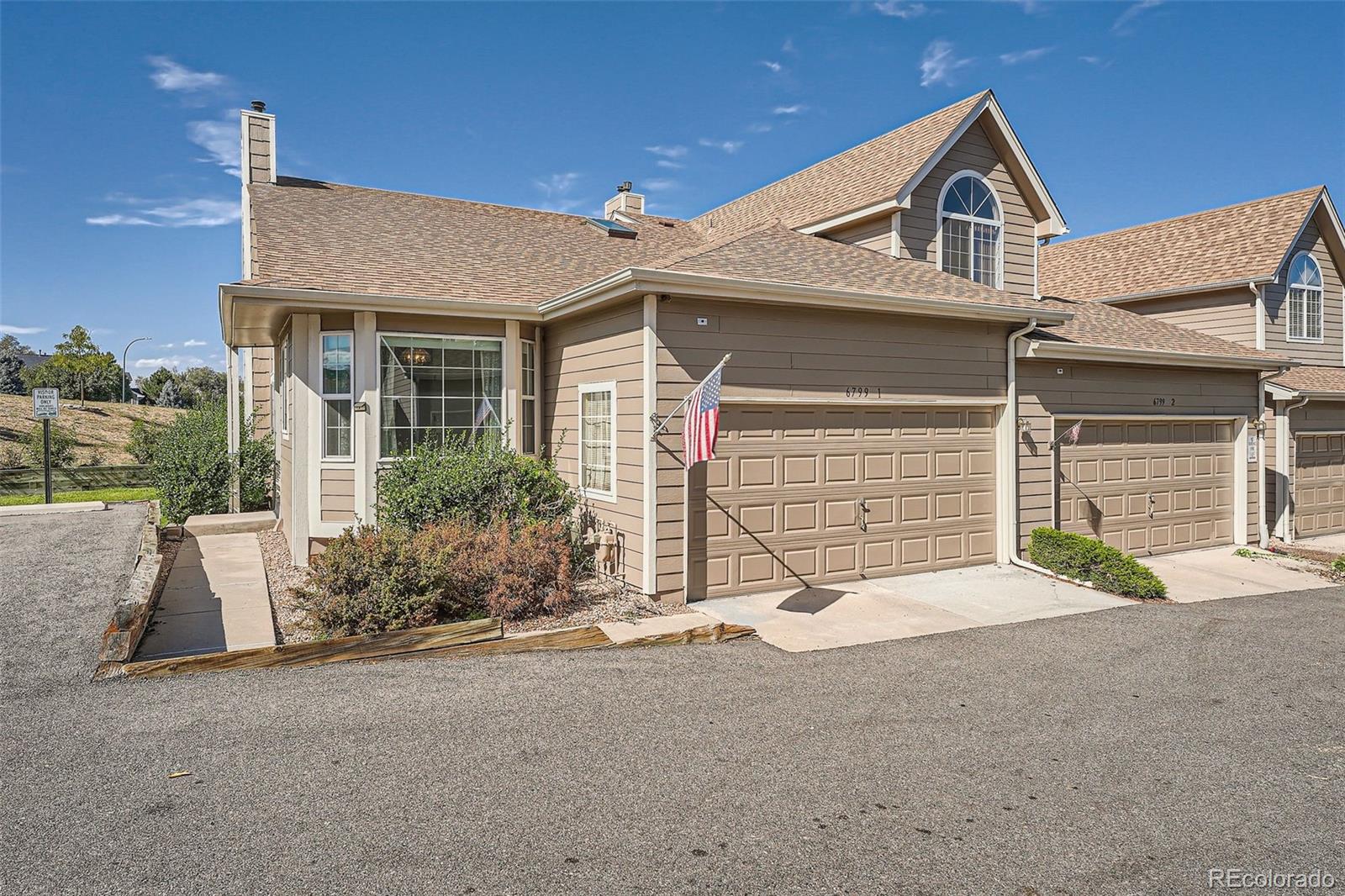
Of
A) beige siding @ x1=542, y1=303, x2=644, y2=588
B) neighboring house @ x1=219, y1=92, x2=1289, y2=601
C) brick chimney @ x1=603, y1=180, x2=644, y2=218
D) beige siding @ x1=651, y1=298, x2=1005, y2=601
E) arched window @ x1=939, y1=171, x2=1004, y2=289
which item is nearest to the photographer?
beige siding @ x1=651, y1=298, x2=1005, y2=601

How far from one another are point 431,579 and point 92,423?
29.1m

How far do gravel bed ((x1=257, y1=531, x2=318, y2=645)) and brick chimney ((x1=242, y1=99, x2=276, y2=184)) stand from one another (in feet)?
20.9

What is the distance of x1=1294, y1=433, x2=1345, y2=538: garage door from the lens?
14.1 m

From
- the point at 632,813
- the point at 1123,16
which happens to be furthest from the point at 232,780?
the point at 1123,16

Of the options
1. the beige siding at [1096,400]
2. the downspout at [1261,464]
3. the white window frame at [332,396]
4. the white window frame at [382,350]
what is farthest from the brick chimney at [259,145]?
the downspout at [1261,464]

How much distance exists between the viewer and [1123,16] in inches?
508

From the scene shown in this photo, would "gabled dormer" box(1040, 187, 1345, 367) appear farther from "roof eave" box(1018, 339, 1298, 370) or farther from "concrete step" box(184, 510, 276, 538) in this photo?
"concrete step" box(184, 510, 276, 538)

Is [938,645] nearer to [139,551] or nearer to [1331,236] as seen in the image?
[139,551]

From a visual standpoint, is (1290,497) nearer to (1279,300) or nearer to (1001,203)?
(1279,300)

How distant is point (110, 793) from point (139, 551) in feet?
17.4

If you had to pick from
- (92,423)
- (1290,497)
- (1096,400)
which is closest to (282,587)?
(1096,400)

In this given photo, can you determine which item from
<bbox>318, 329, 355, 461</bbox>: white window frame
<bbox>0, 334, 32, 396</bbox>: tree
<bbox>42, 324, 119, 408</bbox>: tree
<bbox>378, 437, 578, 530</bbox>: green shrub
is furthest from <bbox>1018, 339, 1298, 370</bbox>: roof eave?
<bbox>0, 334, 32, 396</bbox>: tree

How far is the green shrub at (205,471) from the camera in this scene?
13.2 meters

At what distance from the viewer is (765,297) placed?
8461mm
